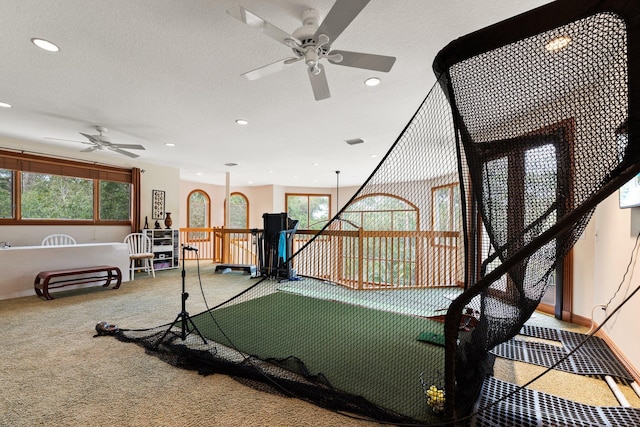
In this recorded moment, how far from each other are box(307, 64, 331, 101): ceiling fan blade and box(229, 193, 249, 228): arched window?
26.5 ft

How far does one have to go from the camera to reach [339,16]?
4.93ft

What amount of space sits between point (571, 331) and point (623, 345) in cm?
62

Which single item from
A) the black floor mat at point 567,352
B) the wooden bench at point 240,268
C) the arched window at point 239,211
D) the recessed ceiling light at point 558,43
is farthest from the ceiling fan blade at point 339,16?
the arched window at point 239,211

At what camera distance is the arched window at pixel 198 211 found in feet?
28.5

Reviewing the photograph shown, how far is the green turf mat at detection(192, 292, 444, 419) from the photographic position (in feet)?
5.68

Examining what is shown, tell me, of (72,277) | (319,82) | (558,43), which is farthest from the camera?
(72,277)

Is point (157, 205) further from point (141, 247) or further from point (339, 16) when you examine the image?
point (339, 16)

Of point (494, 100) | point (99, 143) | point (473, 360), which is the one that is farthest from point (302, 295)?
point (99, 143)

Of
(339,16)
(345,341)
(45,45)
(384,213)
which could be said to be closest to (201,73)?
(45,45)

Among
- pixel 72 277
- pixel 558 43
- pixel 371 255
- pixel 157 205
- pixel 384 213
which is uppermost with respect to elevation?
pixel 558 43

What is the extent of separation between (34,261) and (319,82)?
4757 millimetres

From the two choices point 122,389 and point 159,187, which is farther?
point 159,187

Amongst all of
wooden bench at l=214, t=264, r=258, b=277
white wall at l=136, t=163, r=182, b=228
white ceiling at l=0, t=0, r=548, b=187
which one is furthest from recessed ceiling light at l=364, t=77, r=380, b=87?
white wall at l=136, t=163, r=182, b=228

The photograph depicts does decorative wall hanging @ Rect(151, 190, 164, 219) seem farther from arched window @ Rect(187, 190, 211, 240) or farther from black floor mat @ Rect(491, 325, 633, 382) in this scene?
black floor mat @ Rect(491, 325, 633, 382)
